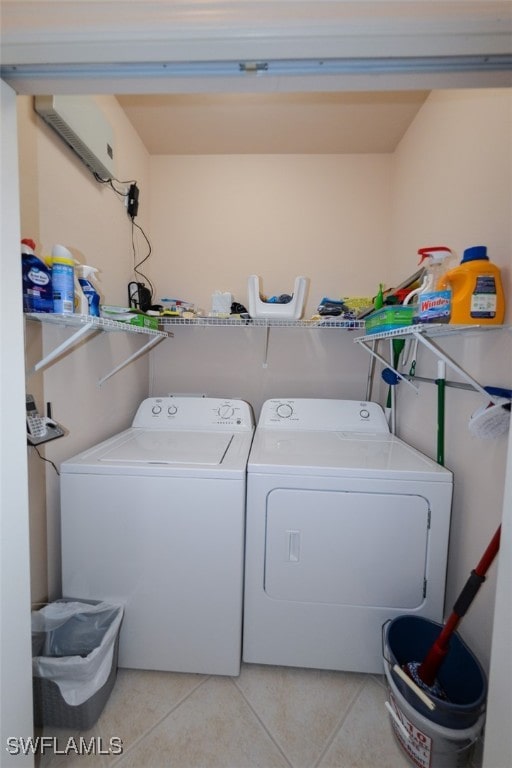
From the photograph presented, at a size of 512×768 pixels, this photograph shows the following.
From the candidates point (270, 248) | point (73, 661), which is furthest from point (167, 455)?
point (270, 248)

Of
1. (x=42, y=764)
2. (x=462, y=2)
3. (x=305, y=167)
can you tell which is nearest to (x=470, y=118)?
(x=462, y=2)

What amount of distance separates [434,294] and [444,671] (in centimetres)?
156

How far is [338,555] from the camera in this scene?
1.26 meters

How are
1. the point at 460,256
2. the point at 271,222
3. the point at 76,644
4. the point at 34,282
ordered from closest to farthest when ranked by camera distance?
the point at 34,282 → the point at 76,644 → the point at 460,256 → the point at 271,222

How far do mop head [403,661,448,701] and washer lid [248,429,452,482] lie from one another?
0.76m

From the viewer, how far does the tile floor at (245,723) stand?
41.9 inches

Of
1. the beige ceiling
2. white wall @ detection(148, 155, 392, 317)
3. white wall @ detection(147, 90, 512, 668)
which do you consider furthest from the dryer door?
the beige ceiling

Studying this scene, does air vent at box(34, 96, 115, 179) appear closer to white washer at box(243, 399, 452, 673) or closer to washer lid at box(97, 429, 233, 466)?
washer lid at box(97, 429, 233, 466)

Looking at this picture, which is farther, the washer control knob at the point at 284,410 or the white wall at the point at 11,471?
the washer control knob at the point at 284,410

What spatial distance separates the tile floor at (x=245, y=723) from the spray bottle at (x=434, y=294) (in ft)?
5.51

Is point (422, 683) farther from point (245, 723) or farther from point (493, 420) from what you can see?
point (493, 420)

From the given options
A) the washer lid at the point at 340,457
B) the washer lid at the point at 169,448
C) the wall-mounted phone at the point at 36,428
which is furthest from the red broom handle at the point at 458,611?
the wall-mounted phone at the point at 36,428

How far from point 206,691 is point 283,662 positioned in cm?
36

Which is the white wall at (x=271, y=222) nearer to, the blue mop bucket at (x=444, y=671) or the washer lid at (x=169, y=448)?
the washer lid at (x=169, y=448)
